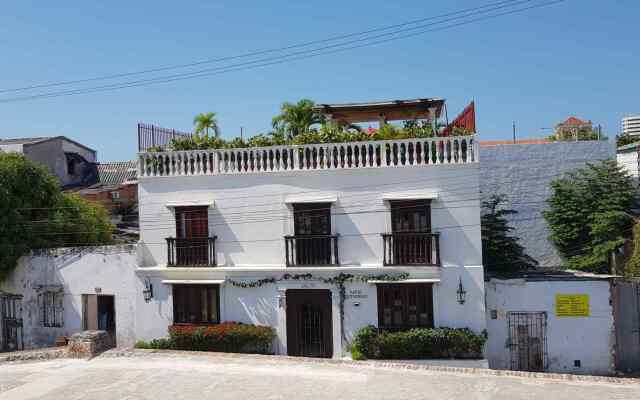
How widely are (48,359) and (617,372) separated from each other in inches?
628

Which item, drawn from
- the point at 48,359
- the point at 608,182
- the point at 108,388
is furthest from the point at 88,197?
the point at 608,182

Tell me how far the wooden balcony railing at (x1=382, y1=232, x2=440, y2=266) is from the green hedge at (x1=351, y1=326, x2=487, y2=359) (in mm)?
1837

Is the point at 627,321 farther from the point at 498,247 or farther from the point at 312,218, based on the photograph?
the point at 312,218

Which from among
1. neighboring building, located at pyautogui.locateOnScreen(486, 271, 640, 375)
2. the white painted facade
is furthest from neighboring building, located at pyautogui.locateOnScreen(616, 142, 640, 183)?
the white painted facade

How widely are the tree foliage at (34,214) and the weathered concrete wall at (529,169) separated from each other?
14947 millimetres

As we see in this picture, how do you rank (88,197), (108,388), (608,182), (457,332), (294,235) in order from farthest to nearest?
(88,197)
(608,182)
(294,235)
(457,332)
(108,388)

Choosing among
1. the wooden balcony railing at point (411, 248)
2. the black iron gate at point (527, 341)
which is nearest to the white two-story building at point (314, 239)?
the wooden balcony railing at point (411, 248)

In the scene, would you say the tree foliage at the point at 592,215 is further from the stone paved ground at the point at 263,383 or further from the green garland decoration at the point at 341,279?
the green garland decoration at the point at 341,279

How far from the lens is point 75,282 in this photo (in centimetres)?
1805

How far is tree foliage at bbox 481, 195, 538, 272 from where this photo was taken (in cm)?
1927

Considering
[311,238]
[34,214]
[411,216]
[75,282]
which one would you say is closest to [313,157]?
[311,238]

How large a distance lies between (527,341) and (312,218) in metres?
6.84

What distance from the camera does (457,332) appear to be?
1511cm

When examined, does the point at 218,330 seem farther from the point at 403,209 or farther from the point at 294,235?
the point at 403,209
